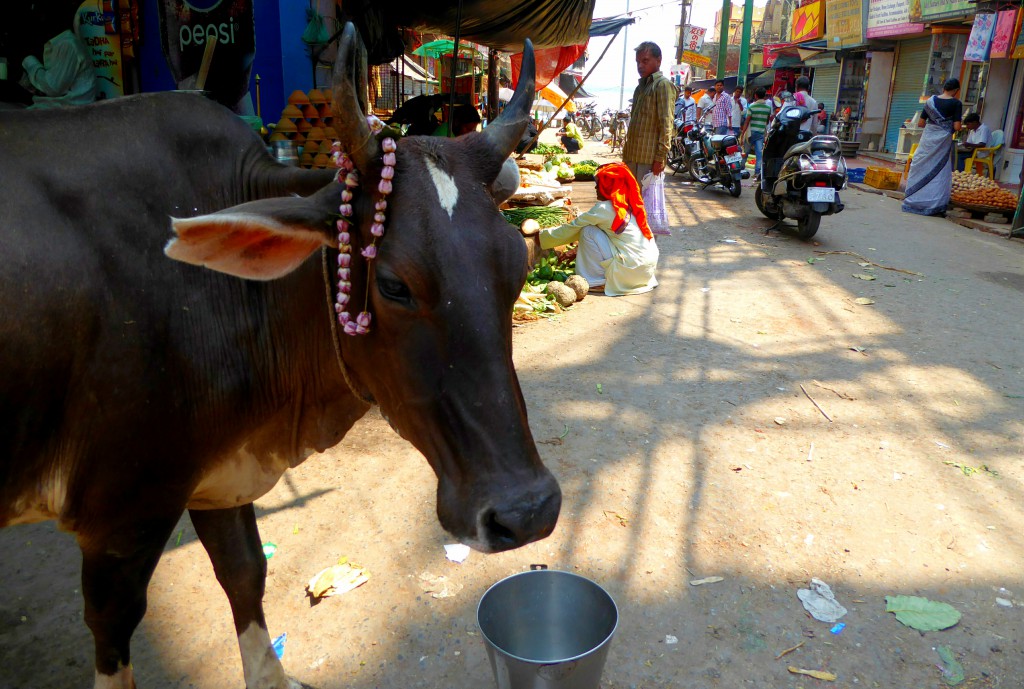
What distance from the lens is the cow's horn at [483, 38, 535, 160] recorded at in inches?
78.3

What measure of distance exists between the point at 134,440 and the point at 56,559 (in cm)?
193

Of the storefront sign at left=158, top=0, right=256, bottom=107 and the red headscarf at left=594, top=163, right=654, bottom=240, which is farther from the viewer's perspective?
the red headscarf at left=594, top=163, right=654, bottom=240

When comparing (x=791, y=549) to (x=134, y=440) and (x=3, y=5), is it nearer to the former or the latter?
(x=134, y=440)

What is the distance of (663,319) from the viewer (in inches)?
257

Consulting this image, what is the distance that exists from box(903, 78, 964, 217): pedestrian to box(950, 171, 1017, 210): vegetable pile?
164 millimetres

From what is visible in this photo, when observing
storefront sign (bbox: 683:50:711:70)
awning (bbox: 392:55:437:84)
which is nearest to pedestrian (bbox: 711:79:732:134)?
awning (bbox: 392:55:437:84)

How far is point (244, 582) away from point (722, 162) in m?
12.2

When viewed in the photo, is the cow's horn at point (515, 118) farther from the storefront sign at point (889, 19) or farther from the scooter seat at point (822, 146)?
the storefront sign at point (889, 19)

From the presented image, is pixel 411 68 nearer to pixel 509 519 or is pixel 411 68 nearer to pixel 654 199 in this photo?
pixel 654 199

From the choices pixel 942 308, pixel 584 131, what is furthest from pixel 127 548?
pixel 584 131

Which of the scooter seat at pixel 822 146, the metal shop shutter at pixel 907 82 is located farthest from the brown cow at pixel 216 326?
the metal shop shutter at pixel 907 82

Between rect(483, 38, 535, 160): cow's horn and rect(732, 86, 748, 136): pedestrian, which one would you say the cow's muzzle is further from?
rect(732, 86, 748, 136): pedestrian

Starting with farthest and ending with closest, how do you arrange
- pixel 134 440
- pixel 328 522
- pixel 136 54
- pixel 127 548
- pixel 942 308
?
1. pixel 942 308
2. pixel 136 54
3. pixel 328 522
4. pixel 127 548
5. pixel 134 440

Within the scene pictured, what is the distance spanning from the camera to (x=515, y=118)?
2055 millimetres
